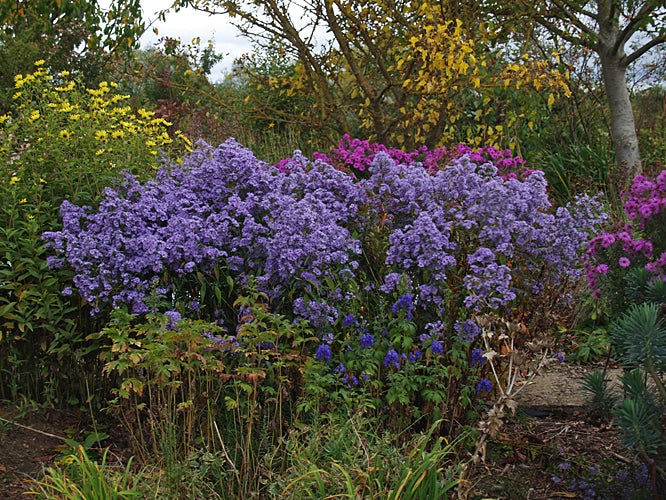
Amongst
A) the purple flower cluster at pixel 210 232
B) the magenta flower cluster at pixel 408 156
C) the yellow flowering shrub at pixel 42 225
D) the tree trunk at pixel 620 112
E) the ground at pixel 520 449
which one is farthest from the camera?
the tree trunk at pixel 620 112

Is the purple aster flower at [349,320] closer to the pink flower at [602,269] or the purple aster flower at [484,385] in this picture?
the purple aster flower at [484,385]

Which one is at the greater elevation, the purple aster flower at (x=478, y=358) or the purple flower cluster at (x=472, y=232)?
the purple flower cluster at (x=472, y=232)

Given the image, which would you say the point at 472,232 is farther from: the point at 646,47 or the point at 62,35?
the point at 62,35

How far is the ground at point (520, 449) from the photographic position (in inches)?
134

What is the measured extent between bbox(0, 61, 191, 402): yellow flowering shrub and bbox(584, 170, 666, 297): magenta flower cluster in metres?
2.53

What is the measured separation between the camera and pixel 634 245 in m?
3.29

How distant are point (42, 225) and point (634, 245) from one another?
2.94 meters

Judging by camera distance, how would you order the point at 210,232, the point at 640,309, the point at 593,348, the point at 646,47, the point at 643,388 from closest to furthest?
the point at 640,309
the point at 643,388
the point at 210,232
the point at 593,348
the point at 646,47

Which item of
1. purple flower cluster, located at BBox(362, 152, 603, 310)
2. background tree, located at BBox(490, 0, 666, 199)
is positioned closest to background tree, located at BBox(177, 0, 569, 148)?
background tree, located at BBox(490, 0, 666, 199)

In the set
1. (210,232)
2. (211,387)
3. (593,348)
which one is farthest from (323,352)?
(593,348)

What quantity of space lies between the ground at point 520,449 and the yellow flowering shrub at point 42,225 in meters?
0.22

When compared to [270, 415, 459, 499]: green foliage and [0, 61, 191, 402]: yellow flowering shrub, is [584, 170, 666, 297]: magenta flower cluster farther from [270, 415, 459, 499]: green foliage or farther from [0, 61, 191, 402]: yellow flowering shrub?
[0, 61, 191, 402]: yellow flowering shrub

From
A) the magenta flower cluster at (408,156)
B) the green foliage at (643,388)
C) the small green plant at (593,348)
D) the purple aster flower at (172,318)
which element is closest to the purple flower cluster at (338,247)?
the purple aster flower at (172,318)

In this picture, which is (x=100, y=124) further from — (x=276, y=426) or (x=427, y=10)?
(x=427, y=10)
